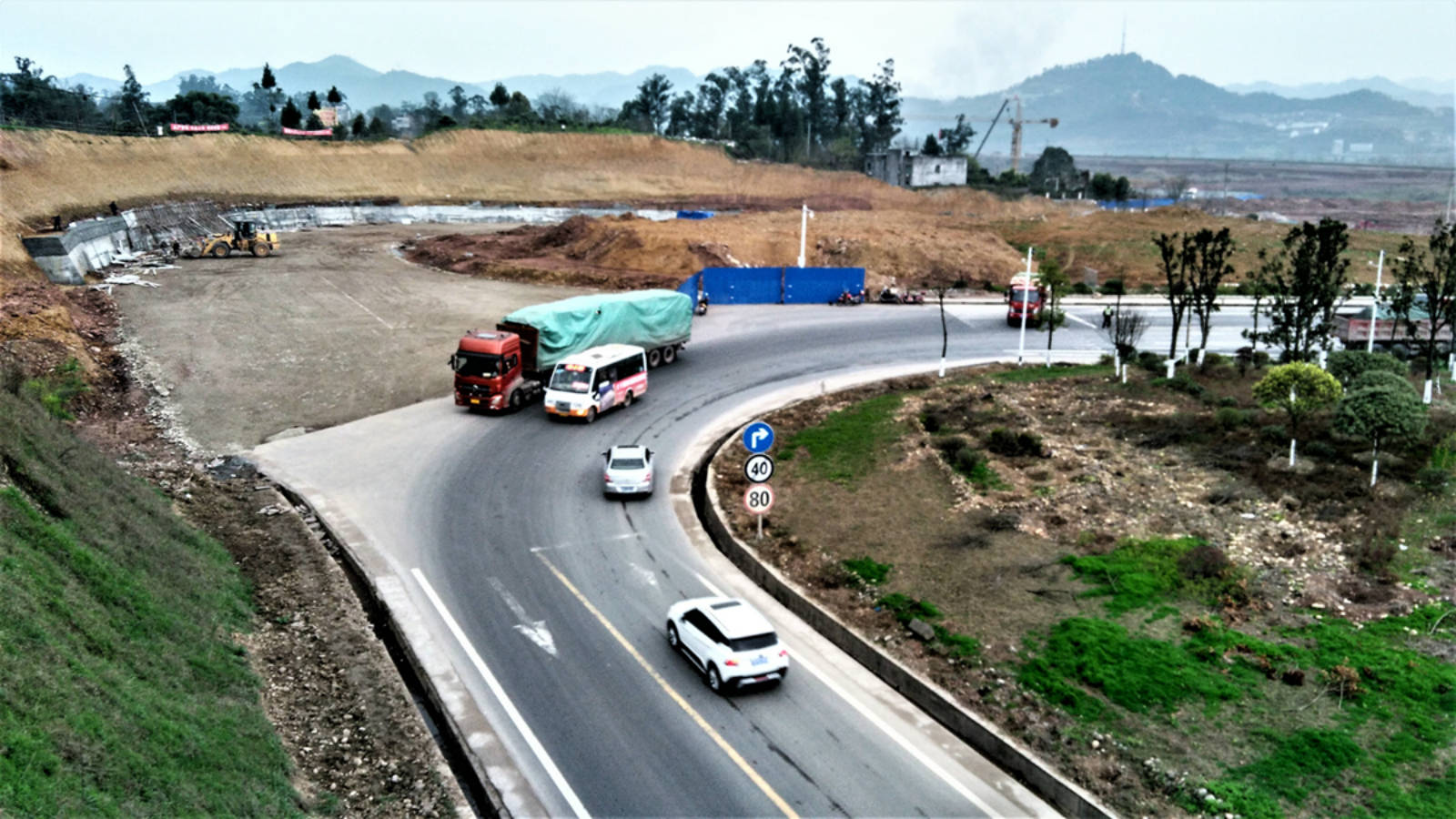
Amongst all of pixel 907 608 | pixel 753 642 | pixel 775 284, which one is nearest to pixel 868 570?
pixel 907 608

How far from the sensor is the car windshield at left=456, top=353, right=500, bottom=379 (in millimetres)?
31219

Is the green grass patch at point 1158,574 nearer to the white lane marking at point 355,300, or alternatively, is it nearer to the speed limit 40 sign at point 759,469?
the speed limit 40 sign at point 759,469

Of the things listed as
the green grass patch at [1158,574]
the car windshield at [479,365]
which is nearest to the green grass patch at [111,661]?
the car windshield at [479,365]

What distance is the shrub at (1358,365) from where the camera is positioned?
29.0m

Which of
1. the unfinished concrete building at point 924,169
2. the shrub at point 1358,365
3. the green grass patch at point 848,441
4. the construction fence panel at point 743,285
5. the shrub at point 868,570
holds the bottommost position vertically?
the shrub at point 868,570

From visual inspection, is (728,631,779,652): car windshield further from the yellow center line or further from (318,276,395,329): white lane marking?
(318,276,395,329): white lane marking

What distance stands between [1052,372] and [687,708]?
25.9 meters

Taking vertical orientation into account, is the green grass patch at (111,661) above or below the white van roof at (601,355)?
below

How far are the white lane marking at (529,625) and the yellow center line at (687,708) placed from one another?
1108 mm

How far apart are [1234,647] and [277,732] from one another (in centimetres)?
1581

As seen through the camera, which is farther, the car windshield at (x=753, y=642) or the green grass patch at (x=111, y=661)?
the car windshield at (x=753, y=642)

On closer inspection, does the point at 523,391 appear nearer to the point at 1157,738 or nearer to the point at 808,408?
the point at 808,408

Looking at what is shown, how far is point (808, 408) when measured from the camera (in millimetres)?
33156

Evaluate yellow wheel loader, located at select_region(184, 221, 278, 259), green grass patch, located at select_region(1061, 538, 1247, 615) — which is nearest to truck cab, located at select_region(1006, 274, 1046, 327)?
green grass patch, located at select_region(1061, 538, 1247, 615)
